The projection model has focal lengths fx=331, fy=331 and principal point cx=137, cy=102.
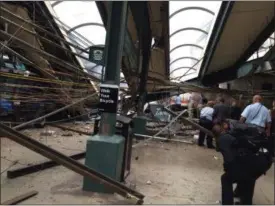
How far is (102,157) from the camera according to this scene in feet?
14.9

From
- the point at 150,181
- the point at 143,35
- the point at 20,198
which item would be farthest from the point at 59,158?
the point at 143,35

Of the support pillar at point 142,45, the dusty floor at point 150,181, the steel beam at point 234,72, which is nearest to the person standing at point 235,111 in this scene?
the steel beam at point 234,72

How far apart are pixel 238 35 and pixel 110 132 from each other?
616cm

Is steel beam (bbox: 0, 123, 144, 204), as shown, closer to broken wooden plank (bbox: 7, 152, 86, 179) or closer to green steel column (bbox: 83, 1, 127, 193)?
green steel column (bbox: 83, 1, 127, 193)

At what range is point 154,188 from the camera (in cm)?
508

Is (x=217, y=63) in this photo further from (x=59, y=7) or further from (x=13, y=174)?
(x=13, y=174)

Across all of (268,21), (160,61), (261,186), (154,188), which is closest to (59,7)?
(160,61)

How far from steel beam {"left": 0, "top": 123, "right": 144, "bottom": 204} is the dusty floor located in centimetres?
23

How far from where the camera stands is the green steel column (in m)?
4.54

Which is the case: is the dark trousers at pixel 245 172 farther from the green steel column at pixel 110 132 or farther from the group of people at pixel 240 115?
the green steel column at pixel 110 132

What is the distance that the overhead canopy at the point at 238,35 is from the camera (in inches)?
311

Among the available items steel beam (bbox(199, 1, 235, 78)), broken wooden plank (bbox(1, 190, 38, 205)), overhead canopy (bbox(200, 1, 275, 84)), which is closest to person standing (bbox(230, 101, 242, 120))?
overhead canopy (bbox(200, 1, 275, 84))

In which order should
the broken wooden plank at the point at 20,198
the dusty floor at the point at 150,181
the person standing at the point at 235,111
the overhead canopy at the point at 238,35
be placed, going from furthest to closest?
the person standing at the point at 235,111 → the overhead canopy at the point at 238,35 → the dusty floor at the point at 150,181 → the broken wooden plank at the point at 20,198

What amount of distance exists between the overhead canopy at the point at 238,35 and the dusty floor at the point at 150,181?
348cm
